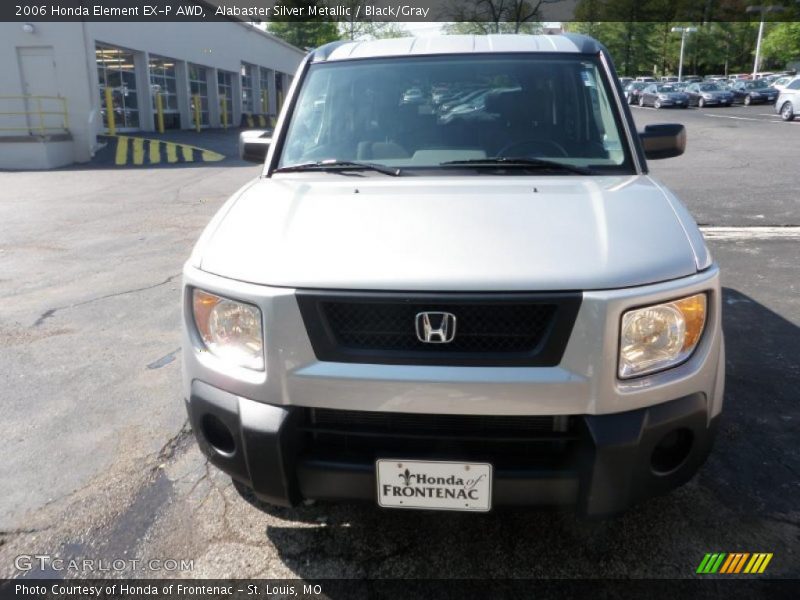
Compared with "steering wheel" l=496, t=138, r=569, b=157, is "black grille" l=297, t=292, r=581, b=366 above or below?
below

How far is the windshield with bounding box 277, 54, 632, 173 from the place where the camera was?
3.14 meters

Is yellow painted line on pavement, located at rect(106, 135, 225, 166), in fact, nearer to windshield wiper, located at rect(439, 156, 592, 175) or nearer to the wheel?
windshield wiper, located at rect(439, 156, 592, 175)

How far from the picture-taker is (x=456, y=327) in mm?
2055

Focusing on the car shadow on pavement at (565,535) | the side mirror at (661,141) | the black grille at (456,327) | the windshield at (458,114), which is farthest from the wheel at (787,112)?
the black grille at (456,327)

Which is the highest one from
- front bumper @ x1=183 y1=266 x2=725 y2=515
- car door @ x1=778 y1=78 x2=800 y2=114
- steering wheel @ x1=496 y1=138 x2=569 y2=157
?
car door @ x1=778 y1=78 x2=800 y2=114

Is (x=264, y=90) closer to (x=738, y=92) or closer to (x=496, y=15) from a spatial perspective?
(x=496, y=15)

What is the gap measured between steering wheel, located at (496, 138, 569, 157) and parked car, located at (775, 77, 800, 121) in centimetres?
2838

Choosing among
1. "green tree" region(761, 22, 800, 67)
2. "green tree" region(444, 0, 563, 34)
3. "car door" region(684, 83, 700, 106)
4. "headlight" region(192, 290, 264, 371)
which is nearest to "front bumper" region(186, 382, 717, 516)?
"headlight" region(192, 290, 264, 371)

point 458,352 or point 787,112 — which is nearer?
point 458,352

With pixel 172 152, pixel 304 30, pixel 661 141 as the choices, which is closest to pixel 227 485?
pixel 661 141

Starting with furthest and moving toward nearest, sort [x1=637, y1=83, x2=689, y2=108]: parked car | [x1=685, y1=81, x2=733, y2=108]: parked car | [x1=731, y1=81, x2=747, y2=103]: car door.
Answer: [x1=731, y1=81, x2=747, y2=103]: car door → [x1=637, y1=83, x2=689, y2=108]: parked car → [x1=685, y1=81, x2=733, y2=108]: parked car

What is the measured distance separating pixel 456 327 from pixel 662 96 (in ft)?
141

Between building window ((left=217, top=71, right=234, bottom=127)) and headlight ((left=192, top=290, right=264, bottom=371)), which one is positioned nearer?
headlight ((left=192, top=290, right=264, bottom=371))

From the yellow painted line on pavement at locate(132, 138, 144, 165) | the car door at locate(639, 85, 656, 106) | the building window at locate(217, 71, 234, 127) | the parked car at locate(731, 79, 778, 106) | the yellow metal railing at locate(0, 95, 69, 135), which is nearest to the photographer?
the yellow painted line on pavement at locate(132, 138, 144, 165)
